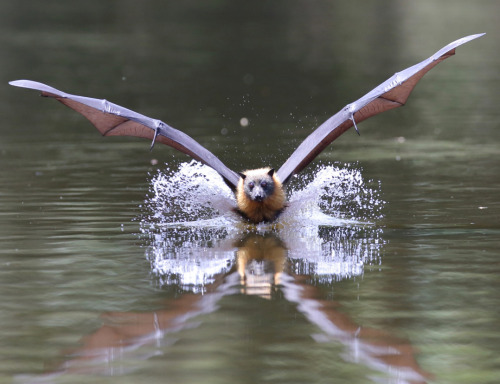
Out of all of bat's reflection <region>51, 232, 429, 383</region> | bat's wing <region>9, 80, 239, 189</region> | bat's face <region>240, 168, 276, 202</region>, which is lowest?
bat's reflection <region>51, 232, 429, 383</region>

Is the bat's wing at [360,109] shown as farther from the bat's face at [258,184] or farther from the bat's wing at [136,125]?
the bat's wing at [136,125]

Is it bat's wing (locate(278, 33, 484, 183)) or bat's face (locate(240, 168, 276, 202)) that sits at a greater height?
bat's wing (locate(278, 33, 484, 183))

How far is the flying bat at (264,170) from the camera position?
959cm

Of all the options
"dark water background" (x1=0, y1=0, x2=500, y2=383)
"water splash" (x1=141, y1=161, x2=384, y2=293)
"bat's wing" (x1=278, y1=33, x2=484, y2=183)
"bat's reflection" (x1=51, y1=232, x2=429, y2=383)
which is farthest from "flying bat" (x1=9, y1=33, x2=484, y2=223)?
"bat's reflection" (x1=51, y1=232, x2=429, y2=383)

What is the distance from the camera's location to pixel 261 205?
986cm

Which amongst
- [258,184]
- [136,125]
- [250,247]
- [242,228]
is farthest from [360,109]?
[136,125]

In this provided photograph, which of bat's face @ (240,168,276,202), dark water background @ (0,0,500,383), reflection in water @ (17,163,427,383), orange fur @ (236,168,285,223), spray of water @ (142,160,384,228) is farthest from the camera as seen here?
spray of water @ (142,160,384,228)

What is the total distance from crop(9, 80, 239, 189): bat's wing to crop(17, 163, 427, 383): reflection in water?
649mm

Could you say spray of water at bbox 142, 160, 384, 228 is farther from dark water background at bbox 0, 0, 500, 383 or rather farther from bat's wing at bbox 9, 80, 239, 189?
bat's wing at bbox 9, 80, 239, 189

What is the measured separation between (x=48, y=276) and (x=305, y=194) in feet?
11.6

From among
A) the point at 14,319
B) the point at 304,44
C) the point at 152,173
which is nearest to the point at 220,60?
the point at 304,44

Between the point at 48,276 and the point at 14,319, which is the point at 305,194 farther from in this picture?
the point at 14,319

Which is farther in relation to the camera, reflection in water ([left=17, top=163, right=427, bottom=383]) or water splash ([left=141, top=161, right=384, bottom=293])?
water splash ([left=141, top=161, right=384, bottom=293])

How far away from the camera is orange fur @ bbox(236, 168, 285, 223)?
985cm
